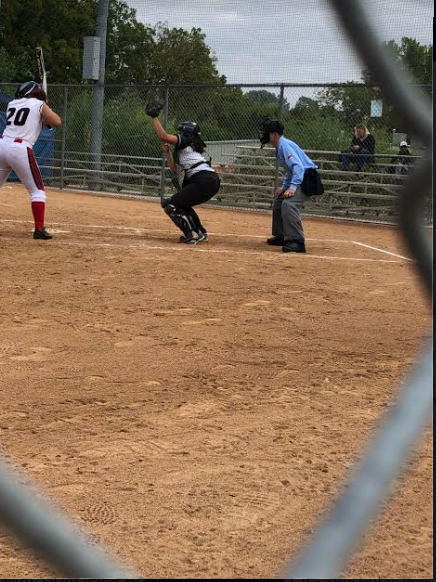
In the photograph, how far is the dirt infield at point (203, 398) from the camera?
3432mm

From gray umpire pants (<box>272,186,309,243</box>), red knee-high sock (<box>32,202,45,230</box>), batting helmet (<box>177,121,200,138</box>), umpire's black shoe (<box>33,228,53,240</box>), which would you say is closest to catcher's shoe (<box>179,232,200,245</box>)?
gray umpire pants (<box>272,186,309,243</box>)

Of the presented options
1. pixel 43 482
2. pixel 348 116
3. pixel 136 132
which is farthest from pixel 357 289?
pixel 136 132

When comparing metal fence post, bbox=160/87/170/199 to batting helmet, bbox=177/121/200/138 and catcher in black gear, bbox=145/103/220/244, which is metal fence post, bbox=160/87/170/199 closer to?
catcher in black gear, bbox=145/103/220/244

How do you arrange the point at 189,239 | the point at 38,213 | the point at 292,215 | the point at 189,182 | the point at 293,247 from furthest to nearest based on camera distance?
the point at 189,182 < the point at 189,239 < the point at 293,247 < the point at 292,215 < the point at 38,213

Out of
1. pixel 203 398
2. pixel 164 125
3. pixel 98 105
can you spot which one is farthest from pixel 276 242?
pixel 98 105

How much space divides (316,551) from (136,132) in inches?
901

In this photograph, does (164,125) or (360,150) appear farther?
(164,125)

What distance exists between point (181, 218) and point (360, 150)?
723 cm

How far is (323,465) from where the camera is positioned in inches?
165

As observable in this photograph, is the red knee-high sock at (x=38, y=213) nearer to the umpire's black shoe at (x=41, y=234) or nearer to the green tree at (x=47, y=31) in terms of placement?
the umpire's black shoe at (x=41, y=234)

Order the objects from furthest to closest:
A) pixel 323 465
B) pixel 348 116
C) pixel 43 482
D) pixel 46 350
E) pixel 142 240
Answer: pixel 348 116 → pixel 142 240 → pixel 46 350 → pixel 323 465 → pixel 43 482

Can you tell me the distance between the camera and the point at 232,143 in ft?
71.5

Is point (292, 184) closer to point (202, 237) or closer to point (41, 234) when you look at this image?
point (202, 237)

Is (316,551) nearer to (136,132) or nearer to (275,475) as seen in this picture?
(275,475)
